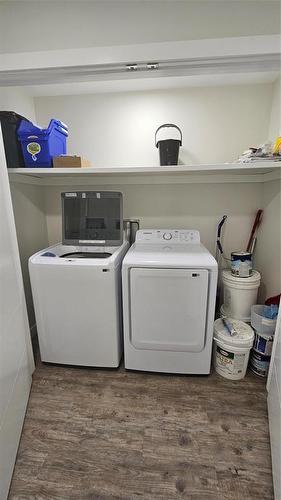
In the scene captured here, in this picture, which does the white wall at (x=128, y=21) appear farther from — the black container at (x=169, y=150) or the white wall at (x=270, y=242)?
the white wall at (x=270, y=242)

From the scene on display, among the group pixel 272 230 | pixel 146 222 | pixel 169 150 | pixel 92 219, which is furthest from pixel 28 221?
pixel 272 230

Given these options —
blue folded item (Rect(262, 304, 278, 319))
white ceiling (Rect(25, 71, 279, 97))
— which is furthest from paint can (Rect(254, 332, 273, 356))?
white ceiling (Rect(25, 71, 279, 97))

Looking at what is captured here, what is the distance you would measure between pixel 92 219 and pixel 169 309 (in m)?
0.99

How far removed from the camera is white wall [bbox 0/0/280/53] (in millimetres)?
1196

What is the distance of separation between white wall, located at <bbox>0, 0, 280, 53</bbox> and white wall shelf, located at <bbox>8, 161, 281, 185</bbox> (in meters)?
0.70

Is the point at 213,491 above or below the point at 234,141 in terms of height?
below

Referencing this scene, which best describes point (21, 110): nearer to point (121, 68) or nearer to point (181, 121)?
point (121, 68)

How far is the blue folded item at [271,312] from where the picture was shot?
64.9 inches

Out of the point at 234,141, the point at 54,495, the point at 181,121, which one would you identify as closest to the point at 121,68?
the point at 181,121

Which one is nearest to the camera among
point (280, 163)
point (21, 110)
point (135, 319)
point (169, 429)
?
point (169, 429)

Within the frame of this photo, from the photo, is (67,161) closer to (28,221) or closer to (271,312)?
(28,221)

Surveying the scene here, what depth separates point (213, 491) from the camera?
1096 millimetres

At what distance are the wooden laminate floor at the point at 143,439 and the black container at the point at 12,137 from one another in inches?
65.5

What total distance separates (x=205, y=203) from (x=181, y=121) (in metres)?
0.79
